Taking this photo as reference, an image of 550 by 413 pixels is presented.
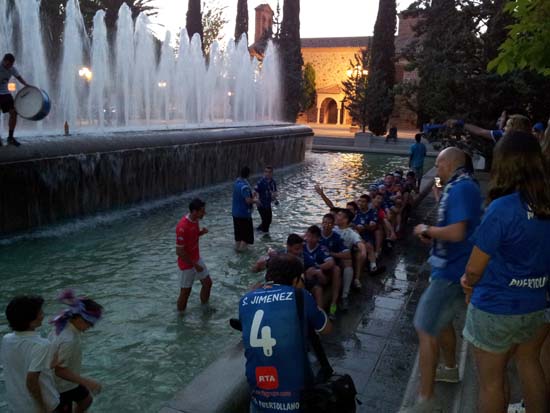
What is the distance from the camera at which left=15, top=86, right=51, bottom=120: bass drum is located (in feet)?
31.6

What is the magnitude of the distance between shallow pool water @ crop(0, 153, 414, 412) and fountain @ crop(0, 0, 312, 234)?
2.05 feet

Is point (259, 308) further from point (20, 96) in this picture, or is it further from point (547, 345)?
point (20, 96)

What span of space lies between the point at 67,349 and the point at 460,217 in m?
2.72

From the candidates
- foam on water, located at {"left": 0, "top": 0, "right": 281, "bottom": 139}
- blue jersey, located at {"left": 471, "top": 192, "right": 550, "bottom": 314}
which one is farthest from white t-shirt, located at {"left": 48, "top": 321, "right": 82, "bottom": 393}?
foam on water, located at {"left": 0, "top": 0, "right": 281, "bottom": 139}

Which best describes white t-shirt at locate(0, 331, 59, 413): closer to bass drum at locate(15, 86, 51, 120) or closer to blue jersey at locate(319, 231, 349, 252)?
blue jersey at locate(319, 231, 349, 252)

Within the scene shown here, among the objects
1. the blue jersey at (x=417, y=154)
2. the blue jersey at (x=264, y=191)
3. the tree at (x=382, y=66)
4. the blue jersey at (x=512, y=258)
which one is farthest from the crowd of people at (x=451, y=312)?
the tree at (x=382, y=66)

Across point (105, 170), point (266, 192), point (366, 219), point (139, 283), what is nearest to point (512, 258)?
point (366, 219)

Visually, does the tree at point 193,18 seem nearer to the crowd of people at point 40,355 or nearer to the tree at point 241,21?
the tree at point 241,21

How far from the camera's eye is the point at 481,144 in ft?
46.8

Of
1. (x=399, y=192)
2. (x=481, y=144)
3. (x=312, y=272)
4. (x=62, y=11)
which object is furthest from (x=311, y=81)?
(x=312, y=272)

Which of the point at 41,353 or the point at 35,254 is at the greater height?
the point at 41,353

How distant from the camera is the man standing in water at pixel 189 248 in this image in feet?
20.2

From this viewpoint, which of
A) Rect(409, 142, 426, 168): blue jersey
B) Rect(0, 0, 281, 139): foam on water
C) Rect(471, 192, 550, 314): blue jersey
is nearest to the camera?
Rect(471, 192, 550, 314): blue jersey

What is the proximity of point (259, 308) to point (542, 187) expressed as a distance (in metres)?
1.71
